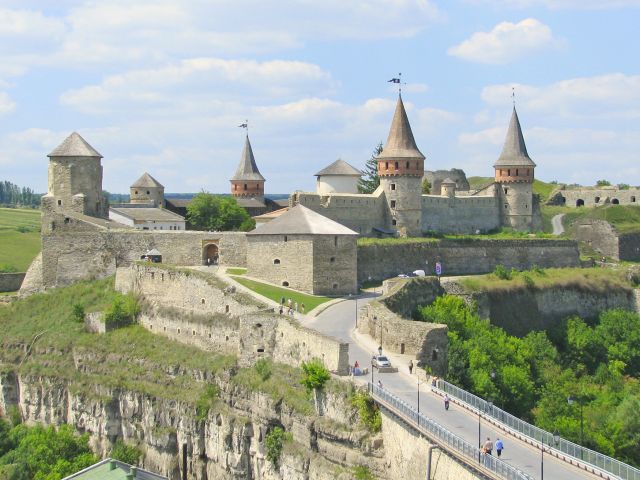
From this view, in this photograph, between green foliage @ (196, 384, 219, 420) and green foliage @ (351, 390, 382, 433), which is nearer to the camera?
green foliage @ (351, 390, 382, 433)

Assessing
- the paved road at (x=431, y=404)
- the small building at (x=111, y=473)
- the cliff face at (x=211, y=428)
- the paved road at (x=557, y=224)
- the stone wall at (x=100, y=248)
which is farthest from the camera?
the paved road at (x=557, y=224)

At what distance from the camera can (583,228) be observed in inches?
3445

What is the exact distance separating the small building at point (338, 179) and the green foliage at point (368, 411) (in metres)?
37.4

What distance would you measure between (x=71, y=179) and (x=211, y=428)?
2510cm

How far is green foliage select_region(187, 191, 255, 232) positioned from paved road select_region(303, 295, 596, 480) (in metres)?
22.3

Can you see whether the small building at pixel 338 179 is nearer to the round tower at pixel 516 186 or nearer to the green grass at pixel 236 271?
the round tower at pixel 516 186

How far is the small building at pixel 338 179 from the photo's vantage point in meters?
73.9

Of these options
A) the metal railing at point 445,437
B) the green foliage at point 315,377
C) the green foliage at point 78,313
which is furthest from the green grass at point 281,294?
the metal railing at point 445,437

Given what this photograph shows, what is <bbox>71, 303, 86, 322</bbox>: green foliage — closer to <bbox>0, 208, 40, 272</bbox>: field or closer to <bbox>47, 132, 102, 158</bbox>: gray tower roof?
<bbox>47, 132, 102, 158</bbox>: gray tower roof

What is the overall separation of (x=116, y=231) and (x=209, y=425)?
20009 mm

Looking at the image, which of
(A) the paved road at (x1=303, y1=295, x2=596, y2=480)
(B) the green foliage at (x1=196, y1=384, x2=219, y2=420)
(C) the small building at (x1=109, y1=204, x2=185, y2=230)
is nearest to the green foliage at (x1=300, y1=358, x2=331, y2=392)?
(A) the paved road at (x1=303, y1=295, x2=596, y2=480)

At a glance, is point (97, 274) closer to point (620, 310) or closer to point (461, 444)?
point (620, 310)

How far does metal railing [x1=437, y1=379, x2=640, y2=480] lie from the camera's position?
28297 mm

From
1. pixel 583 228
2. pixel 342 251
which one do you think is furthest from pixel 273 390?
pixel 583 228
